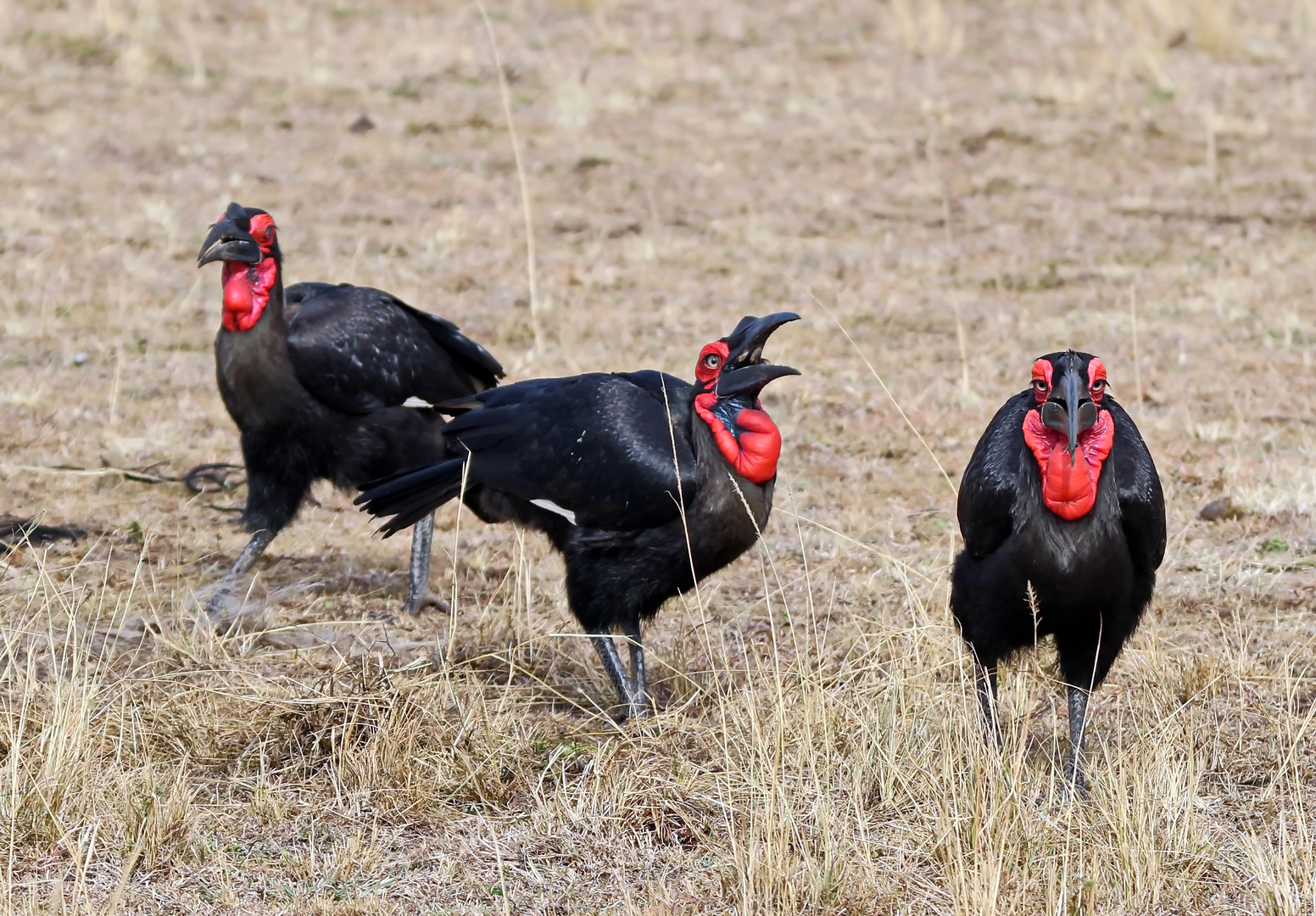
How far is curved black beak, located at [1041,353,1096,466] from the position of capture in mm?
3967

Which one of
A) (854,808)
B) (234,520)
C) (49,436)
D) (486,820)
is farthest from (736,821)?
(49,436)

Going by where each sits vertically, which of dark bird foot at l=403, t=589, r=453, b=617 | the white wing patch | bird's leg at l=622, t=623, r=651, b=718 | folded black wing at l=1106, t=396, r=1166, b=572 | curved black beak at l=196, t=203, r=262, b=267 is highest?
curved black beak at l=196, t=203, r=262, b=267

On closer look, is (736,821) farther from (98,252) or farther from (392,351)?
(98,252)

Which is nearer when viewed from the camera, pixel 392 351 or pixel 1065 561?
pixel 1065 561

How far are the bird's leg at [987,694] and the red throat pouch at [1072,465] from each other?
508 millimetres

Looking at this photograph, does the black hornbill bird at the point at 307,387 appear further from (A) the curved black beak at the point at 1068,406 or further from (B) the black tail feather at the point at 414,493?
(A) the curved black beak at the point at 1068,406

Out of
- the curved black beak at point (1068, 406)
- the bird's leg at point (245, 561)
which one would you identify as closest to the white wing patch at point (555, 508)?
the bird's leg at point (245, 561)

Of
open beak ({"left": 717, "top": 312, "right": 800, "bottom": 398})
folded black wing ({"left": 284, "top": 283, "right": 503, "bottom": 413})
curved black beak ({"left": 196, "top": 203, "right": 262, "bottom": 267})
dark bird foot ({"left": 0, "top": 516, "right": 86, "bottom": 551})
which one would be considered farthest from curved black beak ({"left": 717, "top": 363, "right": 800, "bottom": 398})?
dark bird foot ({"left": 0, "top": 516, "right": 86, "bottom": 551})

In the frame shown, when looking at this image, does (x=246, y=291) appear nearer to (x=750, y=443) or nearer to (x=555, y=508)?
(x=555, y=508)

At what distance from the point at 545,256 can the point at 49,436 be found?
159 inches

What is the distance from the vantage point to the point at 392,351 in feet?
20.0

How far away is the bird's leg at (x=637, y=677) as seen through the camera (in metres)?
4.88

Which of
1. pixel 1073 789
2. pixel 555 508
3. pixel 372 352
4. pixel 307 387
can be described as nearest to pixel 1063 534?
pixel 1073 789

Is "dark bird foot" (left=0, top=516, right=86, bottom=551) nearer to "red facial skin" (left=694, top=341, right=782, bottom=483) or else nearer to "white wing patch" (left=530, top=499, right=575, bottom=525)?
"white wing patch" (left=530, top=499, right=575, bottom=525)
